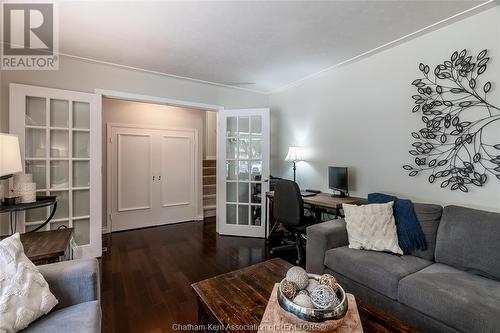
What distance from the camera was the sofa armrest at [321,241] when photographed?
2068mm

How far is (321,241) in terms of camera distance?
2.08m

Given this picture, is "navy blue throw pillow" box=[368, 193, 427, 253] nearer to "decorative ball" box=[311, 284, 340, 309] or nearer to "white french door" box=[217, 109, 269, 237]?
"decorative ball" box=[311, 284, 340, 309]

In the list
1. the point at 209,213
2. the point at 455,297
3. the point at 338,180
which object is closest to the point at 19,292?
the point at 455,297

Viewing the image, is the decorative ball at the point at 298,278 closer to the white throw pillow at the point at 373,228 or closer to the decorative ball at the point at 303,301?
the decorative ball at the point at 303,301

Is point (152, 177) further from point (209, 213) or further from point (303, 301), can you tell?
point (303, 301)

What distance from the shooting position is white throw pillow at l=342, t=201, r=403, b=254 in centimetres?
195

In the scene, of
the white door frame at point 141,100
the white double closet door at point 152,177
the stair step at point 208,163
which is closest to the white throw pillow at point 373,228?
the white door frame at point 141,100

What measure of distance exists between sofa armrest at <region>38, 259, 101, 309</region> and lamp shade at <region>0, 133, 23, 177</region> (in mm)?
882

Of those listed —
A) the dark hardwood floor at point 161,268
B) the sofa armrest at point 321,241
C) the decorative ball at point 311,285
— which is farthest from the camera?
the sofa armrest at point 321,241

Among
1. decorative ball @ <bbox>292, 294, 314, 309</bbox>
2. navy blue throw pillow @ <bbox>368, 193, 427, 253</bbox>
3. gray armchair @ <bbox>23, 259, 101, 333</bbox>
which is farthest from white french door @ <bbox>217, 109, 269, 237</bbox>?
decorative ball @ <bbox>292, 294, 314, 309</bbox>

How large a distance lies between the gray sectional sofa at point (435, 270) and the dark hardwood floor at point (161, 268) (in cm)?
115

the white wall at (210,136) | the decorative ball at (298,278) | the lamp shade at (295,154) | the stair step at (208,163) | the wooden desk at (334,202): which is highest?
the white wall at (210,136)

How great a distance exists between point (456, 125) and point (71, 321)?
3005 millimetres

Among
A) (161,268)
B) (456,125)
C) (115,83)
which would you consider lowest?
(161,268)
